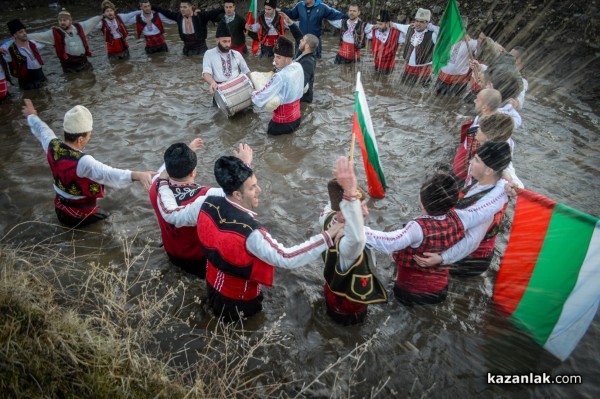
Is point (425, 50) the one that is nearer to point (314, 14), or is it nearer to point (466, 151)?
point (314, 14)

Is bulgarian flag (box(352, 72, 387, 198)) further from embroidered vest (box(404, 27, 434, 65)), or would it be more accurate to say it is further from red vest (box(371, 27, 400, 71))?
red vest (box(371, 27, 400, 71))

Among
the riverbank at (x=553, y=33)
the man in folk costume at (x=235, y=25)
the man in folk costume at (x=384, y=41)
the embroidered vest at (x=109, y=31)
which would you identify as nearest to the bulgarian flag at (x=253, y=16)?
the man in folk costume at (x=235, y=25)

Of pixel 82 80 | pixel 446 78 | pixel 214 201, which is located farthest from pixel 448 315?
pixel 82 80

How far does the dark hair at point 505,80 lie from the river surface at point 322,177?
1.11 m

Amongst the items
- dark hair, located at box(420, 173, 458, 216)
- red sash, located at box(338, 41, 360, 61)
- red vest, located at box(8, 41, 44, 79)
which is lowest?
red vest, located at box(8, 41, 44, 79)

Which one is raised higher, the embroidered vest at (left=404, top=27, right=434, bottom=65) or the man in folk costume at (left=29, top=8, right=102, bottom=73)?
the embroidered vest at (left=404, top=27, right=434, bottom=65)

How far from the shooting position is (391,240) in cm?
299

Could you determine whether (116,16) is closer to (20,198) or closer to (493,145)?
(20,198)

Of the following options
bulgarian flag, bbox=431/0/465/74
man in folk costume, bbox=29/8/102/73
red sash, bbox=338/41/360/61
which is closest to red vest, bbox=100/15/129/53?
man in folk costume, bbox=29/8/102/73

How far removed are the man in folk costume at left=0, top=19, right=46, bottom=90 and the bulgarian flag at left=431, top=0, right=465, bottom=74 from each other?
27.4 ft

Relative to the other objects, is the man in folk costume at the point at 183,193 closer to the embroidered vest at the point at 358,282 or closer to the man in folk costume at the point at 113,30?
the embroidered vest at the point at 358,282

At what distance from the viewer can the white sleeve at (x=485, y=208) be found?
3186 millimetres

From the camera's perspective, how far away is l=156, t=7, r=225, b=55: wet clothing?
9.83 meters

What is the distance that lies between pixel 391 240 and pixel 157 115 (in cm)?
603
